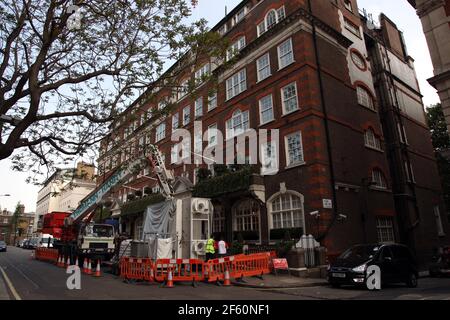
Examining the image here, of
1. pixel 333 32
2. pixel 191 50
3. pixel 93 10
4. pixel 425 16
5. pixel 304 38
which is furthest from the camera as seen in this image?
pixel 333 32

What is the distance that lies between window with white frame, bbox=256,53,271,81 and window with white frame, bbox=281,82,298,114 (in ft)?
6.68

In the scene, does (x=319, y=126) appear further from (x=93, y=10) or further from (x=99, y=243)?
(x=99, y=243)

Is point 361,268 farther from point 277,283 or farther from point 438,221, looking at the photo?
point 438,221

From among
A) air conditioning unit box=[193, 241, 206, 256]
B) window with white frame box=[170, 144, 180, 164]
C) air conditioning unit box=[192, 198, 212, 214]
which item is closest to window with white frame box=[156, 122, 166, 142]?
window with white frame box=[170, 144, 180, 164]

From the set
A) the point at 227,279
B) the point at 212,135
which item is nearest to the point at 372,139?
the point at 212,135

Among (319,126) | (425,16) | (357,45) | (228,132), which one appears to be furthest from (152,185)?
(425,16)

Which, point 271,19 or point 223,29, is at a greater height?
point 223,29

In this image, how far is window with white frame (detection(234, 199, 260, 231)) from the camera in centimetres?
2084

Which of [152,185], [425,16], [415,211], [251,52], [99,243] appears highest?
[251,52]

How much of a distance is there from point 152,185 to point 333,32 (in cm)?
2189

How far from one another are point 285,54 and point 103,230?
1647 cm

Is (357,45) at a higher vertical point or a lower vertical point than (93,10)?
higher

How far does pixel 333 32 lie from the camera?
892 inches

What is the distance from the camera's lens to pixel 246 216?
21688mm
